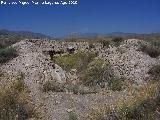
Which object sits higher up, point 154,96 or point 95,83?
point 154,96

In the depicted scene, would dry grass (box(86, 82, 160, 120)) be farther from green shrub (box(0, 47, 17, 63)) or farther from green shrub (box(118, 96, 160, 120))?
green shrub (box(0, 47, 17, 63))

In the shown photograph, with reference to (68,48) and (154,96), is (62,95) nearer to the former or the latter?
(154,96)

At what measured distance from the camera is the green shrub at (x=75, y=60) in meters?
22.6

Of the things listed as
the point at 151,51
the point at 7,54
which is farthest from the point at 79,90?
the point at 151,51

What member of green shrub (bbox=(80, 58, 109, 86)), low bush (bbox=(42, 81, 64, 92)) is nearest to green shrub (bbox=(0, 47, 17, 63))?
green shrub (bbox=(80, 58, 109, 86))

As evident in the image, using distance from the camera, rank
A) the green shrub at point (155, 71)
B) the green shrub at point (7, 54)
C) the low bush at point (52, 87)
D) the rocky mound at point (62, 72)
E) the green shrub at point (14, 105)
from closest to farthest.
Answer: the green shrub at point (14, 105)
the rocky mound at point (62, 72)
the low bush at point (52, 87)
the green shrub at point (155, 71)
the green shrub at point (7, 54)

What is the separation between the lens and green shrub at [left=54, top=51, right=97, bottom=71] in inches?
890

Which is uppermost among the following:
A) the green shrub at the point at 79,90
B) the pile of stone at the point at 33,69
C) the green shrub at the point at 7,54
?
the green shrub at the point at 7,54

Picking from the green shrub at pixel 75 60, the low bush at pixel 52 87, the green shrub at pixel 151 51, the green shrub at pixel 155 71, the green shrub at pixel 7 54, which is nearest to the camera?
the low bush at pixel 52 87

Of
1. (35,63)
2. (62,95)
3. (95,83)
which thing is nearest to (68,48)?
(35,63)

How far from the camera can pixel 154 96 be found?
10.6 m

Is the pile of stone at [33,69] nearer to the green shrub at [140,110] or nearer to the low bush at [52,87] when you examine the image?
the low bush at [52,87]

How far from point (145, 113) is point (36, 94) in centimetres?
648

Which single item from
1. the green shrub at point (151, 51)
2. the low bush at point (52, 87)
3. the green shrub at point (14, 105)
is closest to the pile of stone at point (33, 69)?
the low bush at point (52, 87)
